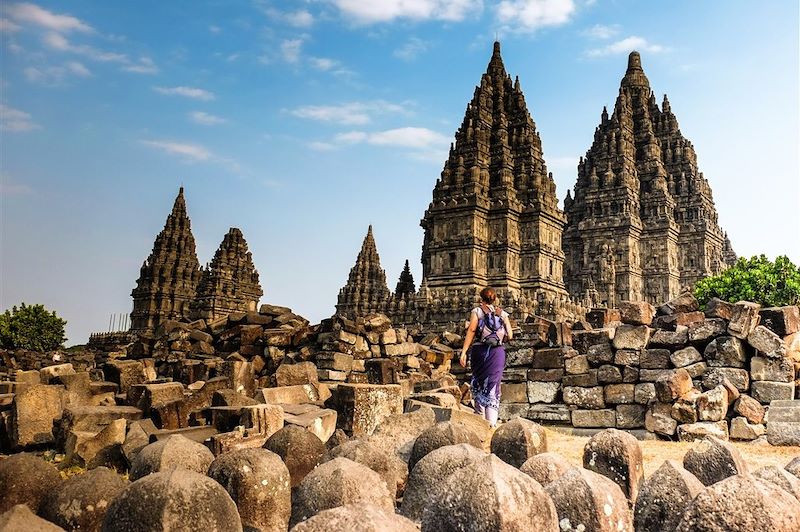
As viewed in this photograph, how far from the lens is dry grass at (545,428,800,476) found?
648cm

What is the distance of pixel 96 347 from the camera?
4144cm

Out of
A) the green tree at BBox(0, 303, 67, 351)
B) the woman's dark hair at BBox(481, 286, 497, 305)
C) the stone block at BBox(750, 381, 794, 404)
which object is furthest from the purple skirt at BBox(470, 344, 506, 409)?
the green tree at BBox(0, 303, 67, 351)

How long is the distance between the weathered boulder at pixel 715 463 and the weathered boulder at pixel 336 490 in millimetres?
2053

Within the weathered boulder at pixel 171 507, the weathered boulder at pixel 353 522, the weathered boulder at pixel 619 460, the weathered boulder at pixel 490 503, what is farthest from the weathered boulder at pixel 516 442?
the weathered boulder at pixel 353 522

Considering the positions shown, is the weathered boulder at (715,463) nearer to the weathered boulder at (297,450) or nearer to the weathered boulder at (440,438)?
the weathered boulder at (440,438)

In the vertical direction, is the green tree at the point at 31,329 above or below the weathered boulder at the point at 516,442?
above

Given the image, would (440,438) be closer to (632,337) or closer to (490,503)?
(490,503)

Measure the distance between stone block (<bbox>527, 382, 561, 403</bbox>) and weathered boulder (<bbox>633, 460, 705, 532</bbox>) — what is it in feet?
19.7

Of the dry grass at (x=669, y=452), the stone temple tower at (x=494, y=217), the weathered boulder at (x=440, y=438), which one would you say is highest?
the stone temple tower at (x=494, y=217)

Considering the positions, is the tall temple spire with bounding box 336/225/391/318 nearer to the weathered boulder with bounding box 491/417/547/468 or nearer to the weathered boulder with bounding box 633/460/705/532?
the weathered boulder with bounding box 491/417/547/468

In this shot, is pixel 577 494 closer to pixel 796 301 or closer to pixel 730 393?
pixel 730 393

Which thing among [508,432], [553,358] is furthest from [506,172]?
[508,432]

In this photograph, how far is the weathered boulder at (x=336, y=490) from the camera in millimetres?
3475

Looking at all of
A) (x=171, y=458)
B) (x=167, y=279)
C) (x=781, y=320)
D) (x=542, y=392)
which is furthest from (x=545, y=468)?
(x=167, y=279)
